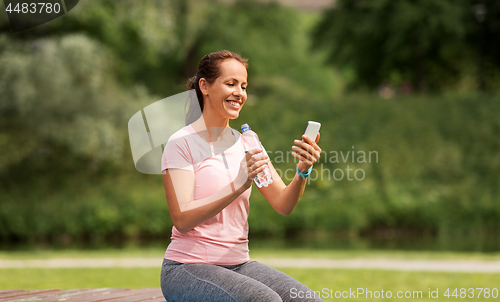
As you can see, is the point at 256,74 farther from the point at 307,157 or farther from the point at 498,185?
the point at 307,157

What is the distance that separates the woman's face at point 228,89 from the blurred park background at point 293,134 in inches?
471

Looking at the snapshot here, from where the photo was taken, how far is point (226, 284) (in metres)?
2.42

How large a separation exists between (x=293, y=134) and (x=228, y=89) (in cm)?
1794

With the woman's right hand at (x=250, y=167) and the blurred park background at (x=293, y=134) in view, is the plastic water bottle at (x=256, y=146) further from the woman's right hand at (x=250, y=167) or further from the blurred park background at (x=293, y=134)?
the blurred park background at (x=293, y=134)

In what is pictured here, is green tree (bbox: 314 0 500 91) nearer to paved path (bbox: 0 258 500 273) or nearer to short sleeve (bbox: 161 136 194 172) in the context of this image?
paved path (bbox: 0 258 500 273)

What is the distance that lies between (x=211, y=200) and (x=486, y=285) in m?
6.39

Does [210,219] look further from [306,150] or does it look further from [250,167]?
[306,150]

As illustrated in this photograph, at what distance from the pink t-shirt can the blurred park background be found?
1190cm

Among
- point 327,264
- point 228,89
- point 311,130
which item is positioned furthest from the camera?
point 327,264

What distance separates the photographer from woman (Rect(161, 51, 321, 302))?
7.97 feet

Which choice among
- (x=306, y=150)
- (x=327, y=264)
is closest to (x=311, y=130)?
(x=306, y=150)

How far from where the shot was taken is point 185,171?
2529 millimetres

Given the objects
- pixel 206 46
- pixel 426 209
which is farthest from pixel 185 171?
pixel 206 46

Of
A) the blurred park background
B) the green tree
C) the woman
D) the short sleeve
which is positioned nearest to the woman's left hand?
the woman
